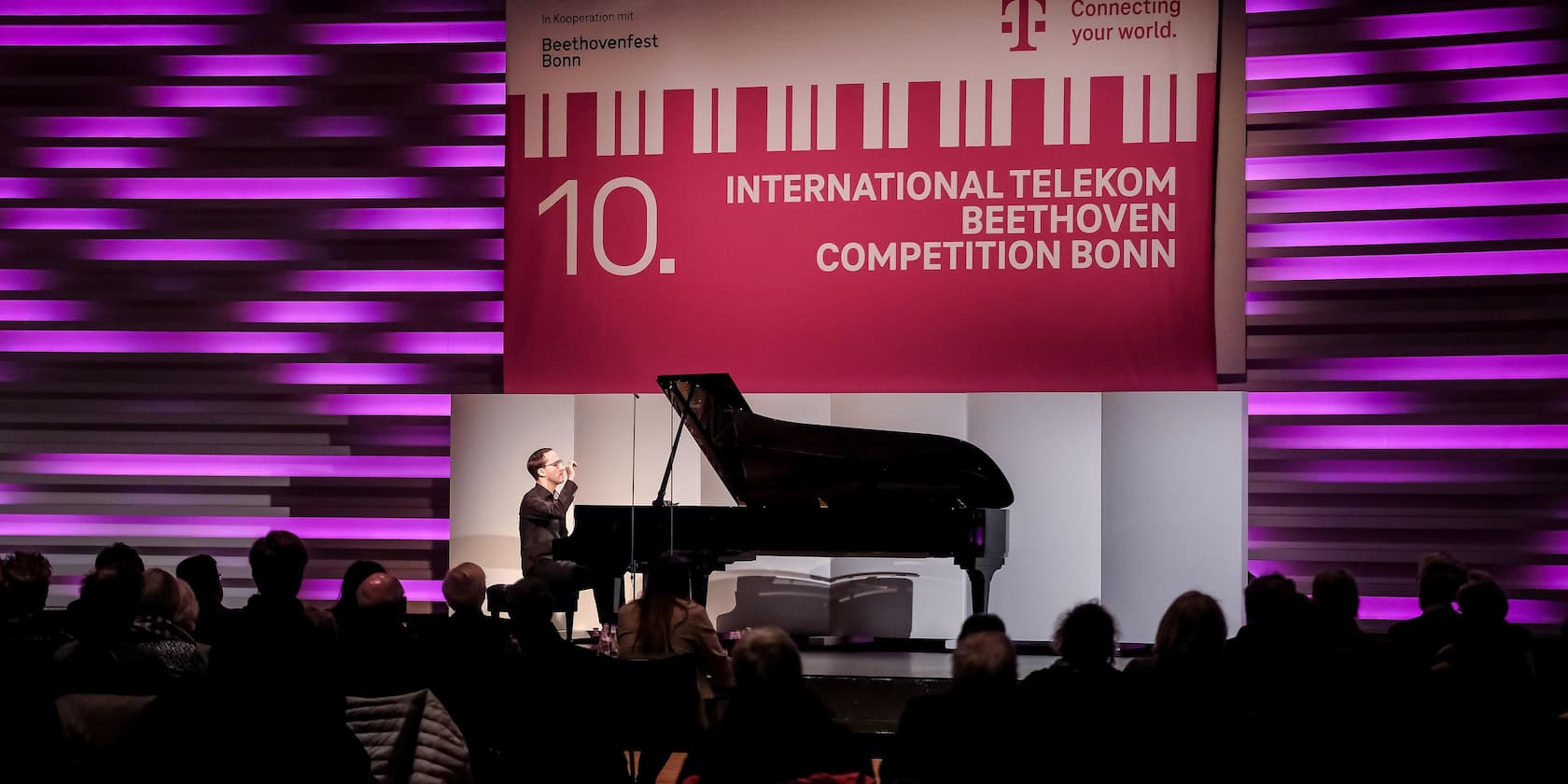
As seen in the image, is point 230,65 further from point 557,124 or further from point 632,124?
point 632,124

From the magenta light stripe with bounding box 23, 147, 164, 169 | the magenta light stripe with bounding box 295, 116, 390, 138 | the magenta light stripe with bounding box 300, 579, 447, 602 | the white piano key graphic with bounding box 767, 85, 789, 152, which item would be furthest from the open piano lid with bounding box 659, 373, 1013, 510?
the magenta light stripe with bounding box 23, 147, 164, 169

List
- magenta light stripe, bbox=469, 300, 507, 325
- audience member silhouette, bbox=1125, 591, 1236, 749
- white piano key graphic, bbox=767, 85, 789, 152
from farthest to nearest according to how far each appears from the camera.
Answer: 1. magenta light stripe, bbox=469, 300, 507, 325
2. white piano key graphic, bbox=767, 85, 789, 152
3. audience member silhouette, bbox=1125, 591, 1236, 749

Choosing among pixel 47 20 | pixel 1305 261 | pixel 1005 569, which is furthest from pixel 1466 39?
pixel 47 20

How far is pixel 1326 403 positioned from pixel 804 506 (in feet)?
10.6

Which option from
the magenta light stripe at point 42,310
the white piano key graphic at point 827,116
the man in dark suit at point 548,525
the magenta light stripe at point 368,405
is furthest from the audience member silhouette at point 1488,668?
the magenta light stripe at point 42,310

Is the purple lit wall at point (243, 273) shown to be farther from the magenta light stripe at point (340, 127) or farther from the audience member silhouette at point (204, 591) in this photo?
the audience member silhouette at point (204, 591)

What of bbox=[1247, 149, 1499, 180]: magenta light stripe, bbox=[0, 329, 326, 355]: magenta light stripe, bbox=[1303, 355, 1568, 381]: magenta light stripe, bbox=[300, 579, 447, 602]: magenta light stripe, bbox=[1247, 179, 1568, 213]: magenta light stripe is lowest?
bbox=[300, 579, 447, 602]: magenta light stripe

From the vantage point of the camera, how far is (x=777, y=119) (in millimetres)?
7676

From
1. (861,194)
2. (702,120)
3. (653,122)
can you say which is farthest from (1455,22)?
(653,122)

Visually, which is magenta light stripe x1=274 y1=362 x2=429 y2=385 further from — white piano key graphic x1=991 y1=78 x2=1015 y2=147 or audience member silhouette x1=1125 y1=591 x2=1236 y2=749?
audience member silhouette x1=1125 y1=591 x2=1236 y2=749

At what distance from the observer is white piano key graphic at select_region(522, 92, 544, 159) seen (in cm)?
780

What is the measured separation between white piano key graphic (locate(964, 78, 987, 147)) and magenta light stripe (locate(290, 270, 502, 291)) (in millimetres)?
2981

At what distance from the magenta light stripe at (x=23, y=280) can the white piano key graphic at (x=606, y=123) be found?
3746mm

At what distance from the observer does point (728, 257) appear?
7695mm
